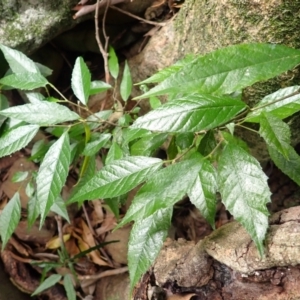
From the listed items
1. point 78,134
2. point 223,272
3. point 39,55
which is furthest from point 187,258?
point 39,55

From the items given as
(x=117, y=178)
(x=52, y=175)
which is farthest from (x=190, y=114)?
(x=52, y=175)

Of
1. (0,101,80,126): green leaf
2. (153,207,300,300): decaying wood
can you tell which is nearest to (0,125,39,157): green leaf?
(0,101,80,126): green leaf

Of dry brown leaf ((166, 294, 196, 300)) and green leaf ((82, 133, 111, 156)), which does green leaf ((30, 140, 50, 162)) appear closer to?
green leaf ((82, 133, 111, 156))

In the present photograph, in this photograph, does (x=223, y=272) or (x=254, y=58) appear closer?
(x=254, y=58)

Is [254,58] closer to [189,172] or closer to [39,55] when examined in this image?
[189,172]

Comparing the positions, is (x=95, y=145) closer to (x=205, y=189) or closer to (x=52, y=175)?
(x=52, y=175)

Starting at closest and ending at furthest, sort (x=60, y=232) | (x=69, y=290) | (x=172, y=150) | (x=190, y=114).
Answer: (x=190, y=114)
(x=172, y=150)
(x=69, y=290)
(x=60, y=232)

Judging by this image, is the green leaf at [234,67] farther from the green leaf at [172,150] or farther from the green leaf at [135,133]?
the green leaf at [172,150]
